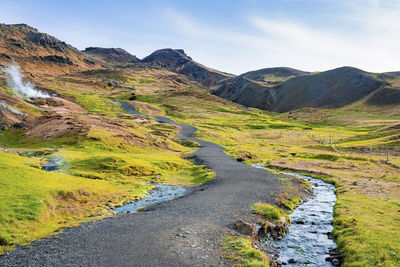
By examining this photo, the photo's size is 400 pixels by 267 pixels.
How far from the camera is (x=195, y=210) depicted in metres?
34.2

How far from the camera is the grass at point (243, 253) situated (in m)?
21.4

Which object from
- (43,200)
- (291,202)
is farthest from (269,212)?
(43,200)

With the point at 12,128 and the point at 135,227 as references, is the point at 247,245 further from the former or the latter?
the point at 12,128

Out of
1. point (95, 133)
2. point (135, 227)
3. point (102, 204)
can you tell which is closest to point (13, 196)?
point (102, 204)

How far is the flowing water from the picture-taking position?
36.6 m

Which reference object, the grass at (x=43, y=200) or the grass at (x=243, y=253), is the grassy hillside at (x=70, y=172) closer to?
the grass at (x=43, y=200)

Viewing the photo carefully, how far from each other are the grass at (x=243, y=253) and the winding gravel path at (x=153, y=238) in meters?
0.91

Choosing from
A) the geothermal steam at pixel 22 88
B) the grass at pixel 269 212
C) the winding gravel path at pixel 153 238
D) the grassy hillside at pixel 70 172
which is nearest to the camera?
the winding gravel path at pixel 153 238

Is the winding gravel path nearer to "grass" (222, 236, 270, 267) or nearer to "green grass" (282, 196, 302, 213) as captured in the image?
"grass" (222, 236, 270, 267)

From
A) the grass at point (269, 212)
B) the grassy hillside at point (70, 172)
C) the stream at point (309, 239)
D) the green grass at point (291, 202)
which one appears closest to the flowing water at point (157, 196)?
the grassy hillside at point (70, 172)

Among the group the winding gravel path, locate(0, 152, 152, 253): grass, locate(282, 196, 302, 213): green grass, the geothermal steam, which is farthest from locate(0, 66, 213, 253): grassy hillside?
the geothermal steam

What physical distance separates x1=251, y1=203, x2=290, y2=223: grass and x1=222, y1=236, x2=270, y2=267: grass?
27.5 feet

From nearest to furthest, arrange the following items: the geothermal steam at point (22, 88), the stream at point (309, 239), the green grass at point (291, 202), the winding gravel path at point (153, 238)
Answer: the winding gravel path at point (153, 238) < the stream at point (309, 239) < the green grass at point (291, 202) < the geothermal steam at point (22, 88)

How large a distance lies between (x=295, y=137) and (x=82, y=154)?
107 metres
